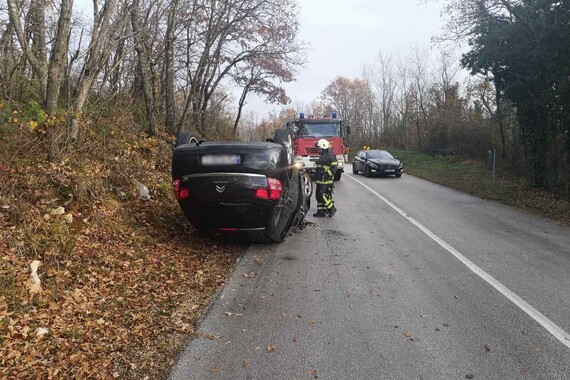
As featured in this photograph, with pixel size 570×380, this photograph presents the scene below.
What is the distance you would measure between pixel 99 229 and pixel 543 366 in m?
5.48

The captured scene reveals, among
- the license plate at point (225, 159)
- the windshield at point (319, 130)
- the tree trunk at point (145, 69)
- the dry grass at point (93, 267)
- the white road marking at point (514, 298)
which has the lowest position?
the white road marking at point (514, 298)

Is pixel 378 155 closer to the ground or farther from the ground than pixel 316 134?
closer to the ground

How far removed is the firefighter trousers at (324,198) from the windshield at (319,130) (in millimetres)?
10323

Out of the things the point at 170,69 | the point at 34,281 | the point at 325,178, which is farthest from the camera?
the point at 170,69

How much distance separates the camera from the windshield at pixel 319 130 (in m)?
20.7

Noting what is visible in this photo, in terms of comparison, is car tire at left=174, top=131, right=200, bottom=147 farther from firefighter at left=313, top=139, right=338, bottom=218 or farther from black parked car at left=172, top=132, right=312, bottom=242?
firefighter at left=313, top=139, right=338, bottom=218

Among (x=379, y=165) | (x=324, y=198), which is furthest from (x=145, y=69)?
(x=379, y=165)

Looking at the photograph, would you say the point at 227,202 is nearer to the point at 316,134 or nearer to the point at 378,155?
the point at 316,134

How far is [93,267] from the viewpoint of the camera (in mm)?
5480

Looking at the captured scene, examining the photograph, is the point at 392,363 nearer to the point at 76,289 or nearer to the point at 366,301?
the point at 366,301

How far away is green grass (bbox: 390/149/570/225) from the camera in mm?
12723

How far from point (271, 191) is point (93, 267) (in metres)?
2.50

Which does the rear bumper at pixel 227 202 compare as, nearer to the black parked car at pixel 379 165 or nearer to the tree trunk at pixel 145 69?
the tree trunk at pixel 145 69

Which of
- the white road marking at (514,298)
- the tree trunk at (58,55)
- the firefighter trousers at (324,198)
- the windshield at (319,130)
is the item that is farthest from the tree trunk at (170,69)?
the white road marking at (514,298)
